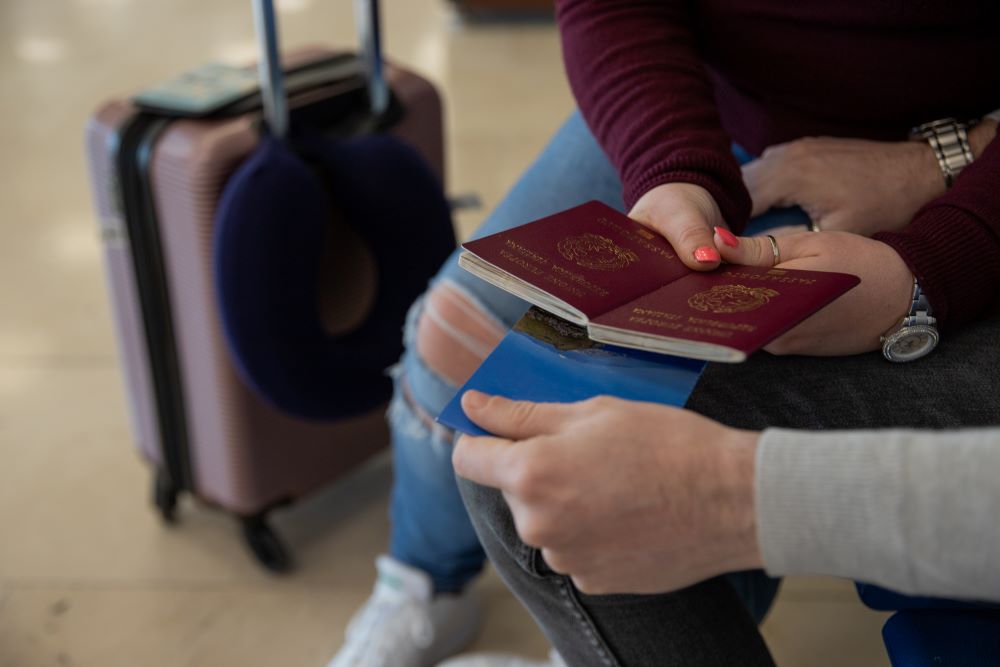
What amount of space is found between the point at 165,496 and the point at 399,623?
413 millimetres

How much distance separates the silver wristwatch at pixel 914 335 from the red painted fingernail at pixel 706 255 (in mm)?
128

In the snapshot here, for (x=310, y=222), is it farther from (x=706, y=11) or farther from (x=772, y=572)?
(x=772, y=572)

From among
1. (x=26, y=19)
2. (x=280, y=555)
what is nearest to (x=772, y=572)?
(x=280, y=555)

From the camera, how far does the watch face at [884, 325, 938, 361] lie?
636 mm

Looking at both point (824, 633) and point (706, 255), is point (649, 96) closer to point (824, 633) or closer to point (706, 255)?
point (706, 255)

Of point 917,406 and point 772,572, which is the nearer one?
point 772,572

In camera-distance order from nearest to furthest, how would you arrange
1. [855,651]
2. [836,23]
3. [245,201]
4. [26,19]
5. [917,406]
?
[917,406], [836,23], [245,201], [855,651], [26,19]

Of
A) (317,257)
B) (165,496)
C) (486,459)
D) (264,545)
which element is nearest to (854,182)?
(486,459)

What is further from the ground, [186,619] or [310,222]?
[310,222]

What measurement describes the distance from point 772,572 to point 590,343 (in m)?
0.17

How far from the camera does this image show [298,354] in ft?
3.42

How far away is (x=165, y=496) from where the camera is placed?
1.27 meters

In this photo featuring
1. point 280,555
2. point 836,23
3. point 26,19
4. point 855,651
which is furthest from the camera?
point 26,19

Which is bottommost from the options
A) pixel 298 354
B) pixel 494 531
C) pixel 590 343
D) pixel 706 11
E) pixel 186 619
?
pixel 186 619
